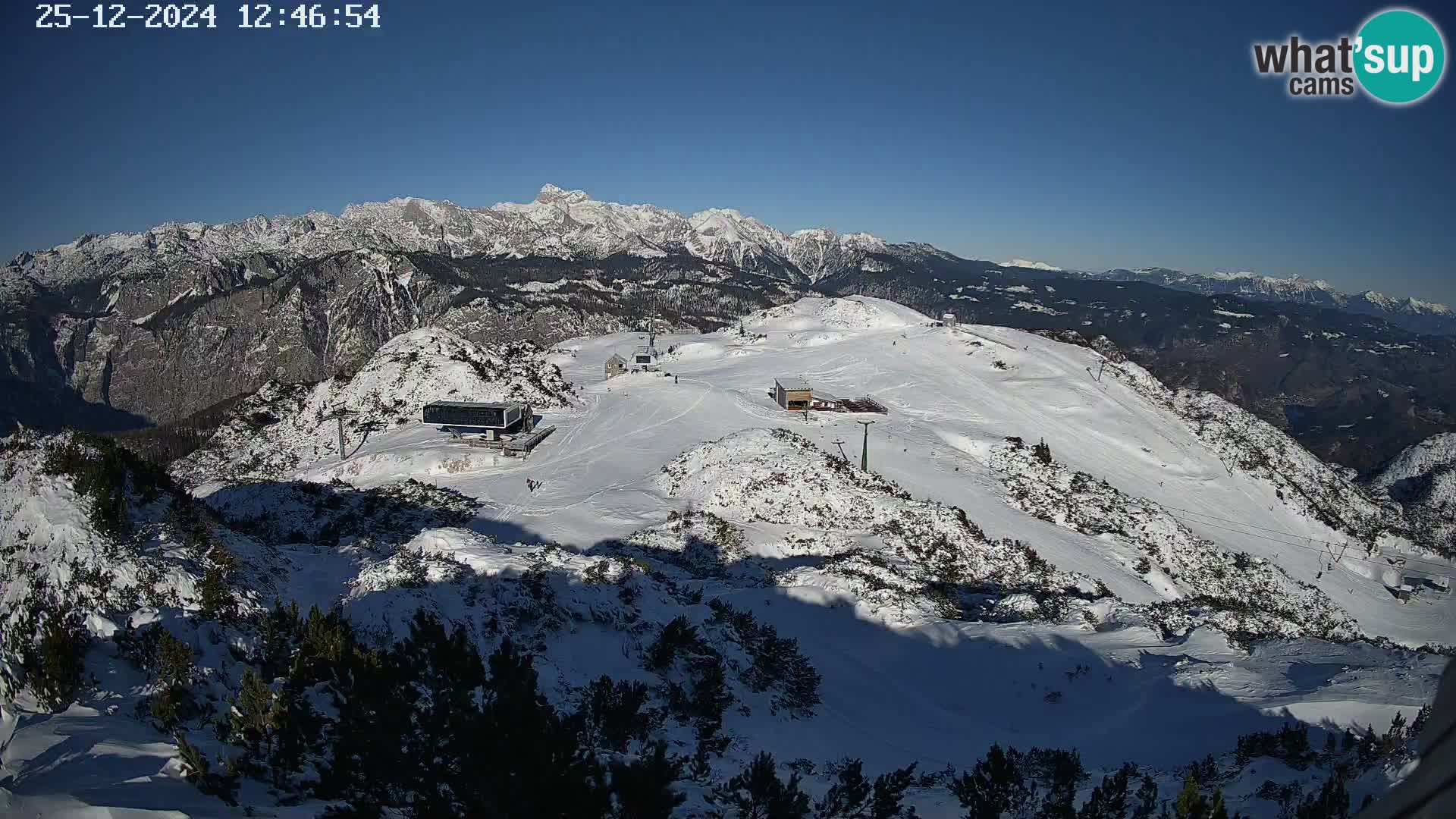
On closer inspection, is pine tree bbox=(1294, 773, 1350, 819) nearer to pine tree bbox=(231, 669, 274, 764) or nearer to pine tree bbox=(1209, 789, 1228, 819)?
pine tree bbox=(1209, 789, 1228, 819)

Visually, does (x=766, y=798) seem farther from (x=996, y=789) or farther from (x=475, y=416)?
(x=475, y=416)

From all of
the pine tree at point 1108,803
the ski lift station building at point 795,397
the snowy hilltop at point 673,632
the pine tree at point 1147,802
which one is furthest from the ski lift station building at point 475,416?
the pine tree at point 1147,802

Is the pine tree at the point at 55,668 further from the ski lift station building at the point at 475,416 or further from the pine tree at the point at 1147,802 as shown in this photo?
the ski lift station building at the point at 475,416

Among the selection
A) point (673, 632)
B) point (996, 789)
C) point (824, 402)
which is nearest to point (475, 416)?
point (824, 402)

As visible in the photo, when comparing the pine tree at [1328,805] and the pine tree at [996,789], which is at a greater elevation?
the pine tree at [1328,805]

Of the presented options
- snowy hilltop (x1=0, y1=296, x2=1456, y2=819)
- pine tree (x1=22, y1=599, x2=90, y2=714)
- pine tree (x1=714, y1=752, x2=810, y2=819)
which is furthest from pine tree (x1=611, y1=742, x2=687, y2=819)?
pine tree (x1=22, y1=599, x2=90, y2=714)
